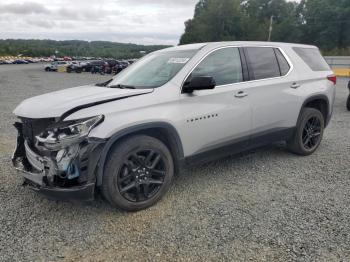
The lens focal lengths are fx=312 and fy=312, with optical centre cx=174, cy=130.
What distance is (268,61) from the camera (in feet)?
14.6

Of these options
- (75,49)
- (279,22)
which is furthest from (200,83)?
(75,49)

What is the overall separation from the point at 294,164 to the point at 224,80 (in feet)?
6.04

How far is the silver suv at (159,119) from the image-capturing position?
2.96 metres

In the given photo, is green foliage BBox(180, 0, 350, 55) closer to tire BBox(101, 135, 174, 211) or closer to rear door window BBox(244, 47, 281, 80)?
rear door window BBox(244, 47, 281, 80)

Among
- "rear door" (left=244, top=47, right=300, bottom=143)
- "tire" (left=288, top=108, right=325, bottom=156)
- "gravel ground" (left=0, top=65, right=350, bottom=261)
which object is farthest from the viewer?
"tire" (left=288, top=108, right=325, bottom=156)

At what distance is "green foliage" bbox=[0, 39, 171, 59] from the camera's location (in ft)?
331

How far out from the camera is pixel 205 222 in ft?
10.3

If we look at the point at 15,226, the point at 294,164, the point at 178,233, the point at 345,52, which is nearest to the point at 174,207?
the point at 178,233

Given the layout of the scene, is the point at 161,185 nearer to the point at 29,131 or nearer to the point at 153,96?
the point at 153,96

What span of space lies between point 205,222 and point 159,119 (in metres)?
1.15

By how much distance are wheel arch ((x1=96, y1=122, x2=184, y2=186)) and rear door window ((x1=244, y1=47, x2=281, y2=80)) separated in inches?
57.9

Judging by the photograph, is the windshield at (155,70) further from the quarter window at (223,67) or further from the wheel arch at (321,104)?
the wheel arch at (321,104)

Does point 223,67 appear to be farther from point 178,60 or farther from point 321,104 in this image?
point 321,104

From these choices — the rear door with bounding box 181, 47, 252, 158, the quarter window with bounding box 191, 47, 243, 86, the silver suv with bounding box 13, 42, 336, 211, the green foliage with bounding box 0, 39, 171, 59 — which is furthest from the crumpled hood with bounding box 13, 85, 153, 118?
the green foliage with bounding box 0, 39, 171, 59
